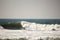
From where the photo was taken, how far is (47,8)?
6.29 feet

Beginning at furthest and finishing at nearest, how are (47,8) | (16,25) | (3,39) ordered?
(47,8) → (16,25) → (3,39)

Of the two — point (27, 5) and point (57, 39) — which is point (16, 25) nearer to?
point (27, 5)

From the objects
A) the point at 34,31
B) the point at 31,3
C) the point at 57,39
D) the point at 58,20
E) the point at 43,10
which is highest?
the point at 31,3

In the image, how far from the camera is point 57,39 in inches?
67.1

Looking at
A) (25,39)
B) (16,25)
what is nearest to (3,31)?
(16,25)

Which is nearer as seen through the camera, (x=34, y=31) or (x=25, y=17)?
(x=34, y=31)

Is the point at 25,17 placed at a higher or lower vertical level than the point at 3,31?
higher

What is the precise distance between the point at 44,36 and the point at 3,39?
2.35 ft

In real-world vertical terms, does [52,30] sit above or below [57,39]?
above

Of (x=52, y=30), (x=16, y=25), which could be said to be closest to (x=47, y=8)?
(x=52, y=30)

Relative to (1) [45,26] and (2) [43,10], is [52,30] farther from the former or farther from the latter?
(2) [43,10]

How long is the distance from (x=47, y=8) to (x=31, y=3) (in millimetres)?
332

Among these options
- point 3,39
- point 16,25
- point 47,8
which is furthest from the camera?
point 47,8

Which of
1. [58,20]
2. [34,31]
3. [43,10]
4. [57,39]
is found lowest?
[57,39]
